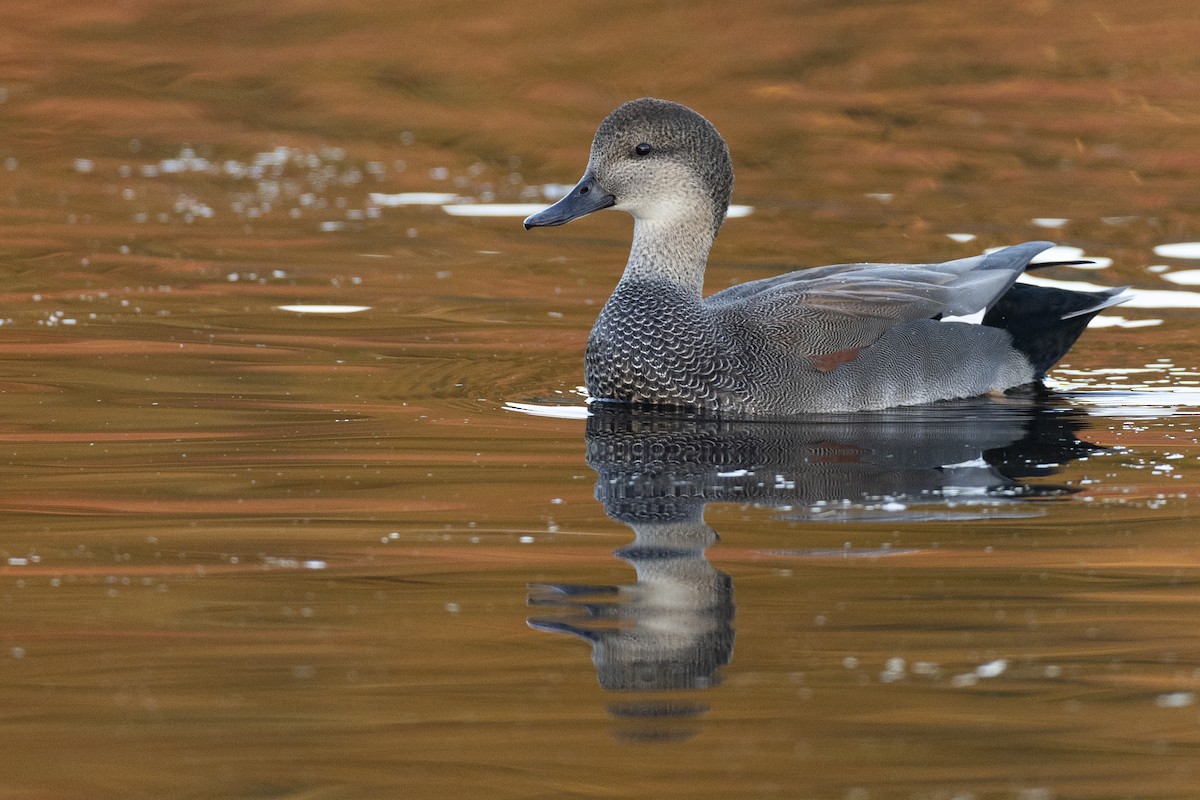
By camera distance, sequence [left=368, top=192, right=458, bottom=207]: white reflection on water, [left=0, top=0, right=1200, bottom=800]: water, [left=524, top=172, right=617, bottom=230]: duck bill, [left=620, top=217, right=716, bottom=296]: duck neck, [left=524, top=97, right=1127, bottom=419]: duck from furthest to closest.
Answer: [left=368, top=192, right=458, bottom=207]: white reflection on water
[left=620, top=217, right=716, bottom=296]: duck neck
[left=524, top=172, right=617, bottom=230]: duck bill
[left=524, top=97, right=1127, bottom=419]: duck
[left=0, top=0, right=1200, bottom=800]: water

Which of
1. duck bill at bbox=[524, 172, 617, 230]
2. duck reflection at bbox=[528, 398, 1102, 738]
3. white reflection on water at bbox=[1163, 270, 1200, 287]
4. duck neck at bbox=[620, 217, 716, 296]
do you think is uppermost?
duck bill at bbox=[524, 172, 617, 230]

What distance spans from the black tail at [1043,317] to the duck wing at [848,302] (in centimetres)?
20

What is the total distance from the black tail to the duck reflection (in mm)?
393

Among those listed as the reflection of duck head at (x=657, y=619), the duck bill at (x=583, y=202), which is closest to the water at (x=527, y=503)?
the reflection of duck head at (x=657, y=619)

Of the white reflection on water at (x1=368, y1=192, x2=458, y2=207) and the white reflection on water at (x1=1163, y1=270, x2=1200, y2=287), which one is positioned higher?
the white reflection on water at (x1=368, y1=192, x2=458, y2=207)

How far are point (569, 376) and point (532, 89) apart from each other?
9.16m

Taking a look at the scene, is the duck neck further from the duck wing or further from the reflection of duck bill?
the reflection of duck bill

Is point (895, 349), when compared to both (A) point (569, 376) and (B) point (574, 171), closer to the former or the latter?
(A) point (569, 376)

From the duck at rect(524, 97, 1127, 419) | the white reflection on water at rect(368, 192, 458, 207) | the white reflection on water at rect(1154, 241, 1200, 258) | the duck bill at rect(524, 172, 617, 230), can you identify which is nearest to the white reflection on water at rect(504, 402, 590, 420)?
the duck at rect(524, 97, 1127, 419)

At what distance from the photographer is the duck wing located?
820 cm

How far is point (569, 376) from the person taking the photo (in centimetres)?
906

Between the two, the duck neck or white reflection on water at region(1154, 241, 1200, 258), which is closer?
the duck neck

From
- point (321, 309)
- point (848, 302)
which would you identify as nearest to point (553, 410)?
point (848, 302)

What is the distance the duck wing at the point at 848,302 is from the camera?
323 inches
